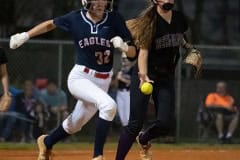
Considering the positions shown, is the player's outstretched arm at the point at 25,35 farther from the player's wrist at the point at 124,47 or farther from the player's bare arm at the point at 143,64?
the player's bare arm at the point at 143,64

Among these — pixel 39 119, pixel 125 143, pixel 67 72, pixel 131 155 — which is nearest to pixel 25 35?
pixel 125 143

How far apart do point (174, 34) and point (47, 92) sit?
744 centimetres

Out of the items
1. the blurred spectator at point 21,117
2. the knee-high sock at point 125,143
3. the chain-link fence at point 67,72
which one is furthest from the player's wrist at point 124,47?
the chain-link fence at point 67,72

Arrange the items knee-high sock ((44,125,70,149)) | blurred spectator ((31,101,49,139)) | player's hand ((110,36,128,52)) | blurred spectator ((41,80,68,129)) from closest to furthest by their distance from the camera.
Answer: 1. player's hand ((110,36,128,52))
2. knee-high sock ((44,125,70,149))
3. blurred spectator ((31,101,49,139))
4. blurred spectator ((41,80,68,129))

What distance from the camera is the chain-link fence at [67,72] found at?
15891 mm

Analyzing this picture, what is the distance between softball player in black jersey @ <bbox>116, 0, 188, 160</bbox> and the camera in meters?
8.30

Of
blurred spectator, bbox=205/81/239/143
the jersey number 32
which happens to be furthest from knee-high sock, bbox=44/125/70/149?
blurred spectator, bbox=205/81/239/143

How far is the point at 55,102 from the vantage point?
15.5m

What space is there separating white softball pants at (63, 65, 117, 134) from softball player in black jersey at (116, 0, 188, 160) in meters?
0.31

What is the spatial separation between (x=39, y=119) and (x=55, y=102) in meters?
0.63

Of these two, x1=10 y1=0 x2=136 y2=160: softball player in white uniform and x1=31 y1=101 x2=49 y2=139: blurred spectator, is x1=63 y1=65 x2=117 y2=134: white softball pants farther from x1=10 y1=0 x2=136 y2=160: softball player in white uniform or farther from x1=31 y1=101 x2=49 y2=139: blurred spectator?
x1=31 y1=101 x2=49 y2=139: blurred spectator

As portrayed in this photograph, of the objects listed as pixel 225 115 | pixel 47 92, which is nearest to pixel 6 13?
pixel 47 92

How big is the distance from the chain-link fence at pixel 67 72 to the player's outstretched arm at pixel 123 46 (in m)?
7.65

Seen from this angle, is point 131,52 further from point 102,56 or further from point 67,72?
point 67,72
